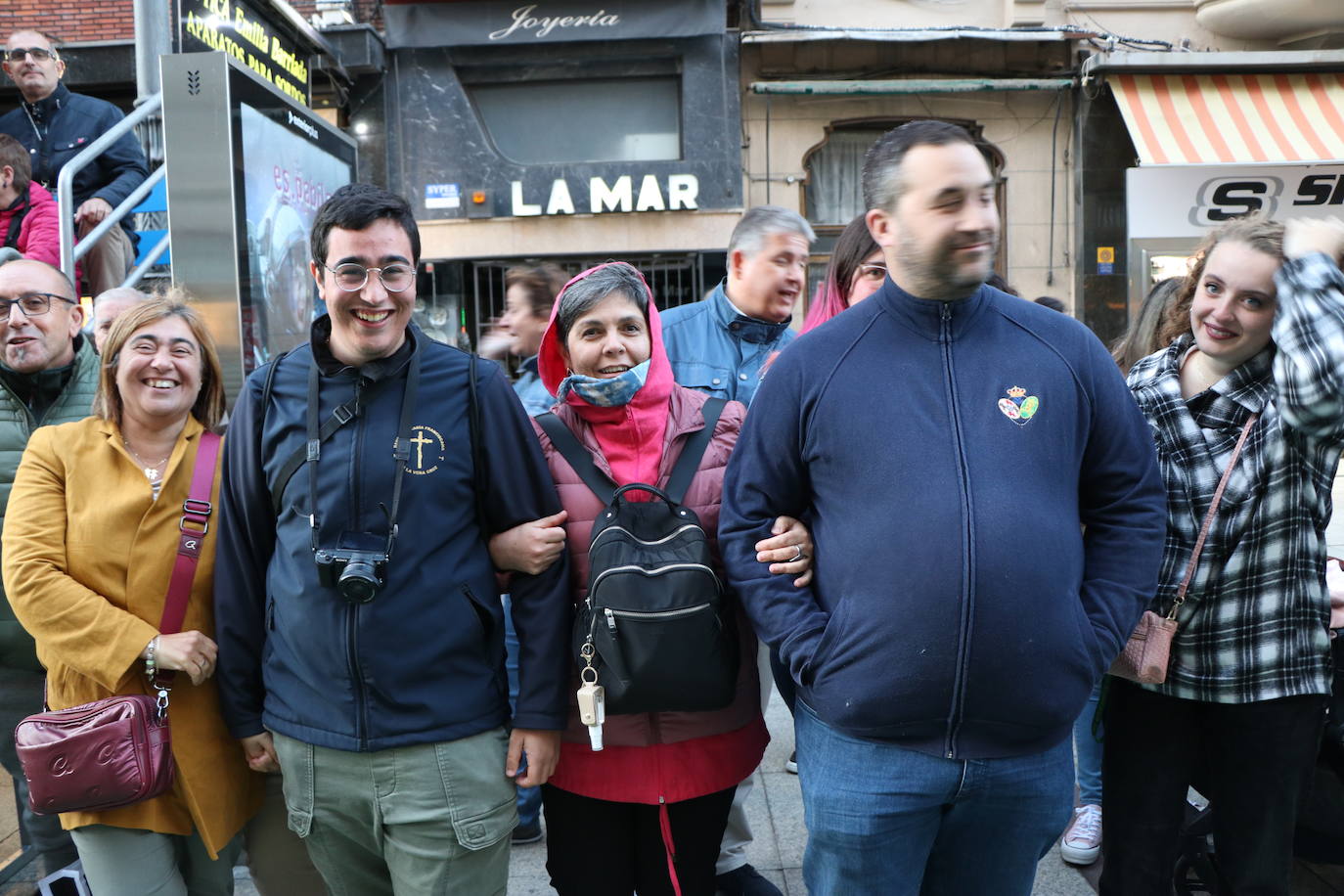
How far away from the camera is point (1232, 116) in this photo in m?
9.75

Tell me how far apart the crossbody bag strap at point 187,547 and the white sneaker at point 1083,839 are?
2.98 m

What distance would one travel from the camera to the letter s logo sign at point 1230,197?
10.2m

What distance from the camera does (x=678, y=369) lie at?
3.50 m

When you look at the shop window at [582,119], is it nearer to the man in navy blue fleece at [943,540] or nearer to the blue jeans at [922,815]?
the man in navy blue fleece at [943,540]

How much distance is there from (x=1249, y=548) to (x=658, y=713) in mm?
1418

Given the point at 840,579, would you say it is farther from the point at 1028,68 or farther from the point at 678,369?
the point at 1028,68

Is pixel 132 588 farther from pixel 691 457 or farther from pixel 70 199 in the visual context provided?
pixel 70 199

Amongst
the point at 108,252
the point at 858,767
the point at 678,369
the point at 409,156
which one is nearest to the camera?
the point at 858,767

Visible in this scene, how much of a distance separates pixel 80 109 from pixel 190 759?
6022 mm

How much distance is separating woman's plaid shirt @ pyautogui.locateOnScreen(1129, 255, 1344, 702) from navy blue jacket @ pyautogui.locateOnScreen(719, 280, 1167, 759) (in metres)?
0.36

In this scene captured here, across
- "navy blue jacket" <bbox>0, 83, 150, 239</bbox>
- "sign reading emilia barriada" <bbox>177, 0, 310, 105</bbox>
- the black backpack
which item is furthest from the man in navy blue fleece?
"navy blue jacket" <bbox>0, 83, 150, 239</bbox>

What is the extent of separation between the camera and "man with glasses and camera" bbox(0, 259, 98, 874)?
2891mm

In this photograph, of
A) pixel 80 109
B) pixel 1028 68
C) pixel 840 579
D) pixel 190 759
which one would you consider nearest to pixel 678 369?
pixel 840 579

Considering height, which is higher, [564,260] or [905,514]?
[564,260]
